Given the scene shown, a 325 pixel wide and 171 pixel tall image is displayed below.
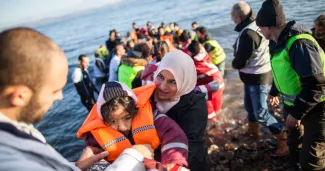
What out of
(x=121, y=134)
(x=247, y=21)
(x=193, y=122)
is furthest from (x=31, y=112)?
(x=247, y=21)

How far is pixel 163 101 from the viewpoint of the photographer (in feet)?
7.68

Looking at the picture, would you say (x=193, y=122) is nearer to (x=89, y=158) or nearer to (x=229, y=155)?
(x=89, y=158)

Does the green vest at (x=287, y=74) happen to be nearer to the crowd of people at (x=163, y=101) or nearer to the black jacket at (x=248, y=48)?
the crowd of people at (x=163, y=101)

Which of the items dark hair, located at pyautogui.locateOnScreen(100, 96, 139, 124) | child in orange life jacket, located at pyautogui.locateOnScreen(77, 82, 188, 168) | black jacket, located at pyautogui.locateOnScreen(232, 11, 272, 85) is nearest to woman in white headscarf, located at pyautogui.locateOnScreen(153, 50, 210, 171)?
child in orange life jacket, located at pyautogui.locateOnScreen(77, 82, 188, 168)

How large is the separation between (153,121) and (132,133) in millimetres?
202

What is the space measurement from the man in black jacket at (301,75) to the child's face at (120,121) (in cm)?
187

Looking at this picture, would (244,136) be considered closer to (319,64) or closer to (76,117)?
(319,64)

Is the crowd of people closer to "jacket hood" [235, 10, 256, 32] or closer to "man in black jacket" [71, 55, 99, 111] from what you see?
"jacket hood" [235, 10, 256, 32]

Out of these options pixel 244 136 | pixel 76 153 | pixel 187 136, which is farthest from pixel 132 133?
pixel 76 153

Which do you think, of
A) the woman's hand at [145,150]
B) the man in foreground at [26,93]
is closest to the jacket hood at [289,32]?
the woman's hand at [145,150]

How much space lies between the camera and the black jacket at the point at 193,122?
2070mm

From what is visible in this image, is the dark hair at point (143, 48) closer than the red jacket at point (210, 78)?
No

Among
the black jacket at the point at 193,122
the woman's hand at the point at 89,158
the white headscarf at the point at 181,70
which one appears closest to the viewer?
the woman's hand at the point at 89,158

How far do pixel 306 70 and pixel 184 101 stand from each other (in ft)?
4.40
